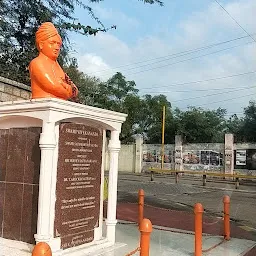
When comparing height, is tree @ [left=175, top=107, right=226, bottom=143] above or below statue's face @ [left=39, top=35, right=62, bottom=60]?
above

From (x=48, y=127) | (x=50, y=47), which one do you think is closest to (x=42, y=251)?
(x=48, y=127)

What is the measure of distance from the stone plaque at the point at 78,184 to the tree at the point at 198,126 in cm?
2798

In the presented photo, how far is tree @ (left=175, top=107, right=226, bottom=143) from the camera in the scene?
33.5 meters

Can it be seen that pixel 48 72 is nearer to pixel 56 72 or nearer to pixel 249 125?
pixel 56 72

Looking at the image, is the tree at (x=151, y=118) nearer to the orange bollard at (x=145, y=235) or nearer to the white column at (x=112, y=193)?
the white column at (x=112, y=193)

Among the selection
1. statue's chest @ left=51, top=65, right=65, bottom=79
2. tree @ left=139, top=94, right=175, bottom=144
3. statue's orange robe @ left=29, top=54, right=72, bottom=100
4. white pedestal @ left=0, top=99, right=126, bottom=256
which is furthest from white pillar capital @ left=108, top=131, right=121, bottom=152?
tree @ left=139, top=94, right=175, bottom=144

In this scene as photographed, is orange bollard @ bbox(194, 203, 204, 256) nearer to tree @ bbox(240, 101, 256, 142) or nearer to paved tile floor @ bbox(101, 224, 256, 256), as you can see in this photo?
paved tile floor @ bbox(101, 224, 256, 256)

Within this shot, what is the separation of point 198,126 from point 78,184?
2937 centimetres

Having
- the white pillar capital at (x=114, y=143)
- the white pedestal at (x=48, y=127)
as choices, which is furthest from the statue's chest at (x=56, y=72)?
the white pillar capital at (x=114, y=143)

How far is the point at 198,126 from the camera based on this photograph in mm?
33562

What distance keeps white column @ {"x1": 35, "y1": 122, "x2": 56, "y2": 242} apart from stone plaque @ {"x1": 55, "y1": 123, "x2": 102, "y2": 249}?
0.18m

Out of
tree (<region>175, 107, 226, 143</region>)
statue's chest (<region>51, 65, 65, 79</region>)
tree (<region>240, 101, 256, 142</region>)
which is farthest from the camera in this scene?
tree (<region>175, 107, 226, 143</region>)

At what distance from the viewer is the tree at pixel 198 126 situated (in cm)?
3347

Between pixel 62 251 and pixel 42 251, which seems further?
pixel 62 251
